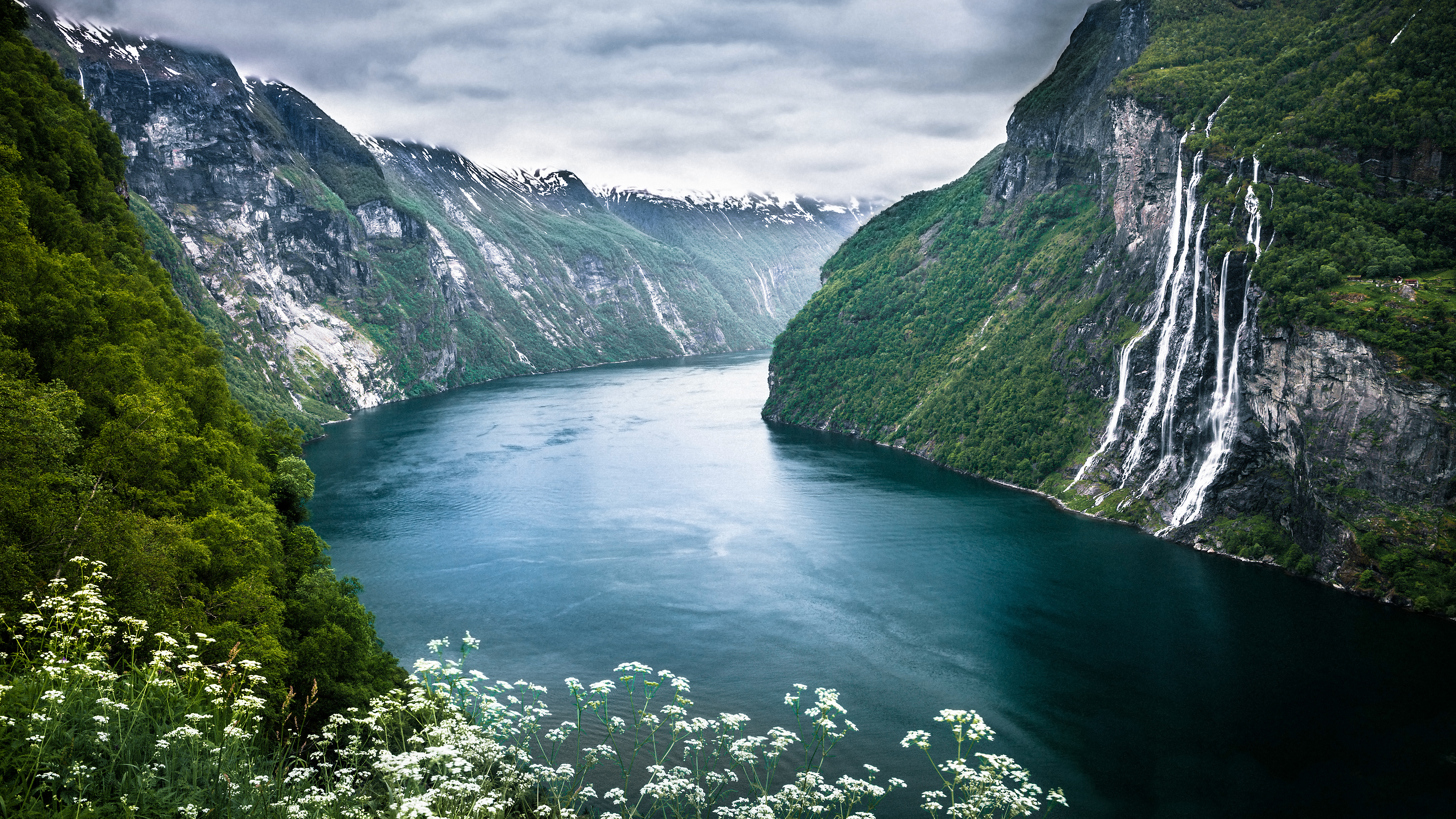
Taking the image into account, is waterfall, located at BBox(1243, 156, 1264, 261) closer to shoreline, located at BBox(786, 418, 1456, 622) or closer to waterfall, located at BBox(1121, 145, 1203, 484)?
waterfall, located at BBox(1121, 145, 1203, 484)

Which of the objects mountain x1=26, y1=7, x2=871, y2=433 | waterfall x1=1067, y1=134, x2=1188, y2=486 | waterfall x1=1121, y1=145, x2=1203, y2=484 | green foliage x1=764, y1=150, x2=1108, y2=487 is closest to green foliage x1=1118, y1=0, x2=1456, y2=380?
waterfall x1=1121, y1=145, x2=1203, y2=484

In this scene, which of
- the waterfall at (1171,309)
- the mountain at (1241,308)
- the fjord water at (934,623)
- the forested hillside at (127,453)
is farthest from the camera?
the waterfall at (1171,309)

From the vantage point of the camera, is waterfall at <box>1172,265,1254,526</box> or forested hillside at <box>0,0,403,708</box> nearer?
forested hillside at <box>0,0,403,708</box>

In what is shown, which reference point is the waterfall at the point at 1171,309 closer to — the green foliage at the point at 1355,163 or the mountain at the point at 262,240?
the green foliage at the point at 1355,163

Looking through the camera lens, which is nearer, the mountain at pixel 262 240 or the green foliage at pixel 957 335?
the green foliage at pixel 957 335

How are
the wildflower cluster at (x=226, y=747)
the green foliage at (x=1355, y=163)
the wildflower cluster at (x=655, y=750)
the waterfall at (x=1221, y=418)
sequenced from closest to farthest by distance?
the wildflower cluster at (x=226, y=747)
the wildflower cluster at (x=655, y=750)
the green foliage at (x=1355, y=163)
the waterfall at (x=1221, y=418)

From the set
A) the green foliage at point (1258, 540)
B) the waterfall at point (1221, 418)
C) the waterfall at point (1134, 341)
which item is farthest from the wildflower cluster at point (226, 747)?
the waterfall at point (1134, 341)
